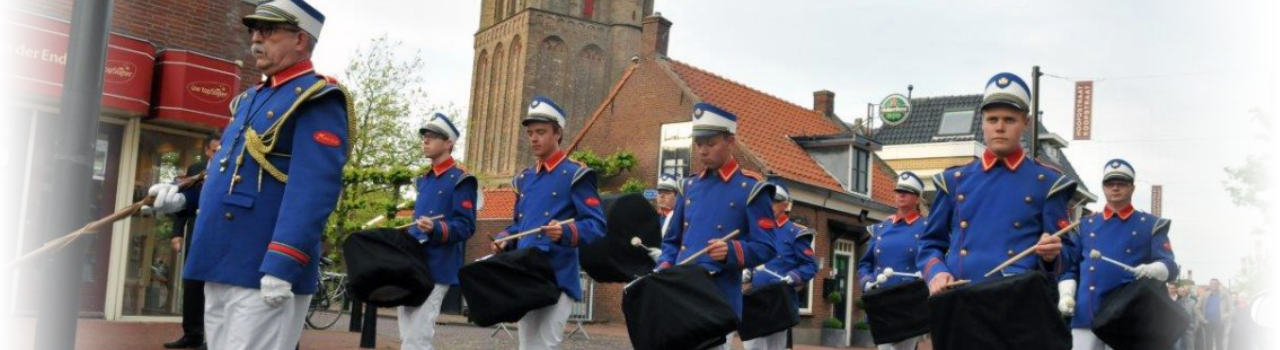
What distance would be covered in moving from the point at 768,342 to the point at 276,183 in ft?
25.6

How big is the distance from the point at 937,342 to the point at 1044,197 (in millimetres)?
977

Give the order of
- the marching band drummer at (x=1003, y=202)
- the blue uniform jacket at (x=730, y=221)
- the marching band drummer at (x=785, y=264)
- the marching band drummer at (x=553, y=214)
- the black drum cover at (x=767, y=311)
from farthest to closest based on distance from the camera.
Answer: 1. the marching band drummer at (x=785, y=264)
2. the black drum cover at (x=767, y=311)
3. the marching band drummer at (x=553, y=214)
4. the blue uniform jacket at (x=730, y=221)
5. the marching band drummer at (x=1003, y=202)

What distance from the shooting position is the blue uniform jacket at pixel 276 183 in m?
5.39

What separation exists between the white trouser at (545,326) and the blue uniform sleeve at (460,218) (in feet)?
3.70

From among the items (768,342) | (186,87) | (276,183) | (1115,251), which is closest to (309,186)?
(276,183)

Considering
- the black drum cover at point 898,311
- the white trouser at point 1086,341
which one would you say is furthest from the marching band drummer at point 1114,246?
the black drum cover at point 898,311

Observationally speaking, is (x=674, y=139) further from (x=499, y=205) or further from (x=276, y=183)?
(x=276, y=183)

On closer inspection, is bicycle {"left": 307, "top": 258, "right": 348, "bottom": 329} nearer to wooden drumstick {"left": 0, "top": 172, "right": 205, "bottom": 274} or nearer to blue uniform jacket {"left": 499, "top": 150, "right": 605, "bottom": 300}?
blue uniform jacket {"left": 499, "top": 150, "right": 605, "bottom": 300}

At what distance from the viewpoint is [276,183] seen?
5.63 meters

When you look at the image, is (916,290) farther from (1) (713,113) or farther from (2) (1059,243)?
(2) (1059,243)

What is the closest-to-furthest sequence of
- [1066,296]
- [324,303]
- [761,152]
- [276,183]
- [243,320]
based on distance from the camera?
[243,320]
[276,183]
[1066,296]
[324,303]
[761,152]

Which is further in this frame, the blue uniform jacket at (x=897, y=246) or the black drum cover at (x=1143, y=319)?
the blue uniform jacket at (x=897, y=246)

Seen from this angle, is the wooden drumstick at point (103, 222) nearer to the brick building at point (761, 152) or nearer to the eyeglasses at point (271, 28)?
the eyeglasses at point (271, 28)

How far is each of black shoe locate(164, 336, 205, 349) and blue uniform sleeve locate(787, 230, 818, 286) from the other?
→ 19.2 feet
